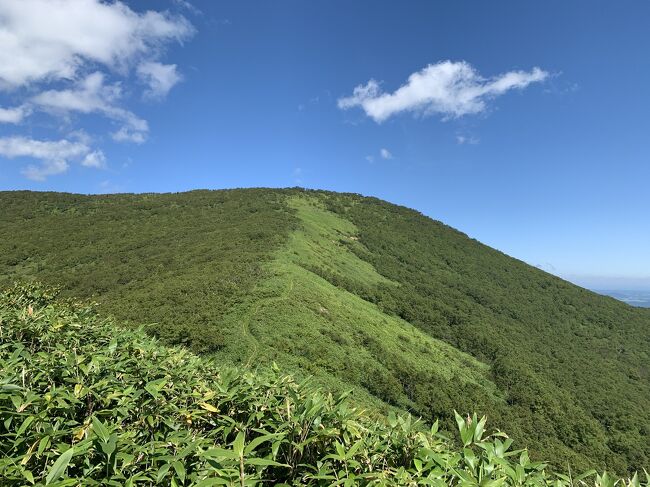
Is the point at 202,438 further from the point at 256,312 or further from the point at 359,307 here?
the point at 359,307

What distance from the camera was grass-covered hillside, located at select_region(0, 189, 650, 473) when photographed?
18.5m

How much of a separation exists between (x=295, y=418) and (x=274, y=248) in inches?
1083

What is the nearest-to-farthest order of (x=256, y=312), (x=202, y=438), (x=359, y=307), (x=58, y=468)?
(x=58, y=468)
(x=202, y=438)
(x=256, y=312)
(x=359, y=307)

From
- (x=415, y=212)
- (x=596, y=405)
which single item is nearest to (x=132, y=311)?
(x=596, y=405)

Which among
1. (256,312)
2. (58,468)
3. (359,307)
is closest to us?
(58,468)

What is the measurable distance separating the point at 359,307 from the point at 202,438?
25.1 meters

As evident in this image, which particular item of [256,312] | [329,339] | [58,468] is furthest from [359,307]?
[58,468]

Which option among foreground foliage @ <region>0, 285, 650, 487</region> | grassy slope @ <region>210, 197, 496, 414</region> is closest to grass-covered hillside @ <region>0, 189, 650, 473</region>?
grassy slope @ <region>210, 197, 496, 414</region>

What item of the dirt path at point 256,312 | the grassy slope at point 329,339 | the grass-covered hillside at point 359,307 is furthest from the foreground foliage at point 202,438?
the dirt path at point 256,312

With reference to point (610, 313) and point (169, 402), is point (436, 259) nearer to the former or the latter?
point (610, 313)

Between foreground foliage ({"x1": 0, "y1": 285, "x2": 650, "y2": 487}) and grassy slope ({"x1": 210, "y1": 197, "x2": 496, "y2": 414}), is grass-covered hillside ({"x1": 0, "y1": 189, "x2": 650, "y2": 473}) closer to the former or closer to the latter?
grassy slope ({"x1": 210, "y1": 197, "x2": 496, "y2": 414})

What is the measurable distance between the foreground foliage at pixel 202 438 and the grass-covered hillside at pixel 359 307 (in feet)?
4.56

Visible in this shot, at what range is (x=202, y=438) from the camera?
6.19 feet

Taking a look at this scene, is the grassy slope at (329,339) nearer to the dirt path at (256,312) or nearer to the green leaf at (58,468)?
the dirt path at (256,312)
